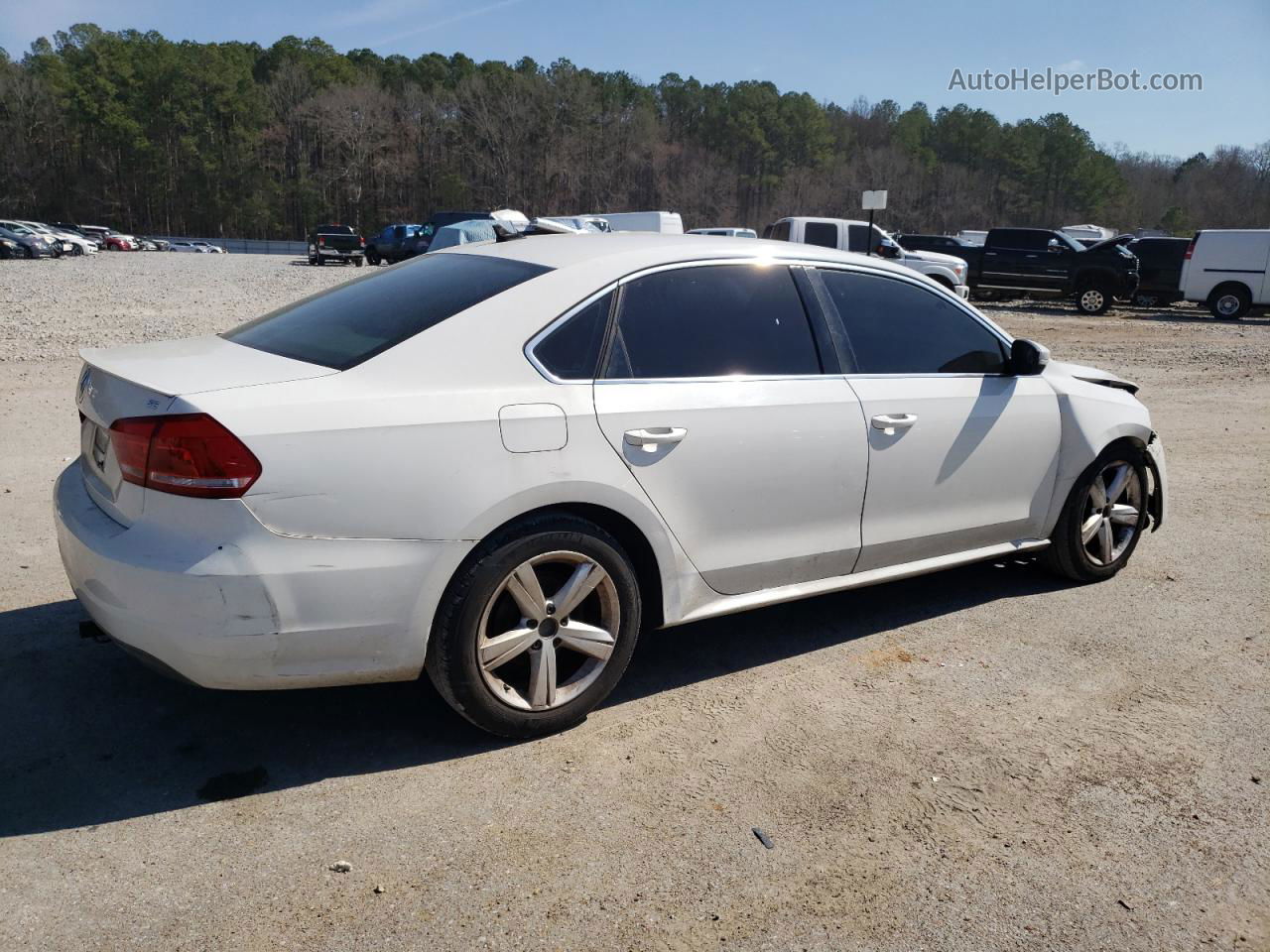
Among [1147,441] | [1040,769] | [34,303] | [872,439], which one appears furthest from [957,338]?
[34,303]

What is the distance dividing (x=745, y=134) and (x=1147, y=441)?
12584 centimetres

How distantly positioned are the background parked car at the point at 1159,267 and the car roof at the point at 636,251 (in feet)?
82.2

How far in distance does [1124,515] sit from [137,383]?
446cm

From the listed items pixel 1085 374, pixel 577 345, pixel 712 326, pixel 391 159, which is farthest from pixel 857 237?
pixel 391 159

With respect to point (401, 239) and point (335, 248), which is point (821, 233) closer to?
point (401, 239)

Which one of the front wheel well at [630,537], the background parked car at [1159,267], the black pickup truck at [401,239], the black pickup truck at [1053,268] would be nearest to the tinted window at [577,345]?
the front wheel well at [630,537]

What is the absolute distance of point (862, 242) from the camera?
78.5 ft

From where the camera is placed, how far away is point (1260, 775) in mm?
3328

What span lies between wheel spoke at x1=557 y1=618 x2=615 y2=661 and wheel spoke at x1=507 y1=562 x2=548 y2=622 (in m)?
0.11

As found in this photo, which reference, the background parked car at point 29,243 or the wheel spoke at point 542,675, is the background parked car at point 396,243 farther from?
the wheel spoke at point 542,675

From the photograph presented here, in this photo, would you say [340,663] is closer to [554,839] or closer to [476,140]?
[554,839]

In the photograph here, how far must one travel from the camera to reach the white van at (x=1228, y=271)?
23.2m

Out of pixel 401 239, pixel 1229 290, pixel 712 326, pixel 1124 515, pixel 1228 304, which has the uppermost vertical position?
pixel 401 239

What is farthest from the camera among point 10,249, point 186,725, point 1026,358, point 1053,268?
point 10,249
